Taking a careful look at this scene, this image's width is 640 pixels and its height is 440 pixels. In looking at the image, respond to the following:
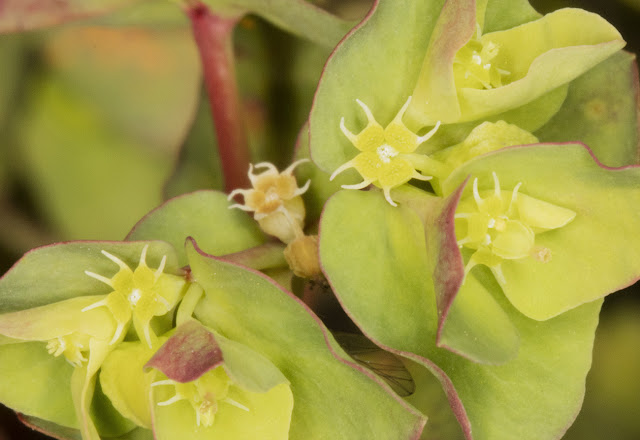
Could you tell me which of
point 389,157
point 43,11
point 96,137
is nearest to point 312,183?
point 389,157

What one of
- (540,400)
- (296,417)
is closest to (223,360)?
(296,417)

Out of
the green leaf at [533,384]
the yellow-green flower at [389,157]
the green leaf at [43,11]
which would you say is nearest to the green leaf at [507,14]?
the yellow-green flower at [389,157]

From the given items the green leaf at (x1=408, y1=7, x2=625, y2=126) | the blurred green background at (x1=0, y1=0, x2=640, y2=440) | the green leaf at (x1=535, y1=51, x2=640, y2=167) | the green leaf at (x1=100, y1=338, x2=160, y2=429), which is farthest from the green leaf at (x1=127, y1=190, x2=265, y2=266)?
the blurred green background at (x1=0, y1=0, x2=640, y2=440)

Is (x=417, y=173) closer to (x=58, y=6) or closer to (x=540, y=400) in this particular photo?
(x=540, y=400)

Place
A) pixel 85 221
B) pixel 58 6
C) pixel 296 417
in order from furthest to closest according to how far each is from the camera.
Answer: pixel 85 221 < pixel 58 6 < pixel 296 417

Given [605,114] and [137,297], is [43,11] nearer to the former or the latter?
[137,297]

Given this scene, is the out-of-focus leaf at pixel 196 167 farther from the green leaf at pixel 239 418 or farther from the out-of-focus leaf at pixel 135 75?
the green leaf at pixel 239 418
